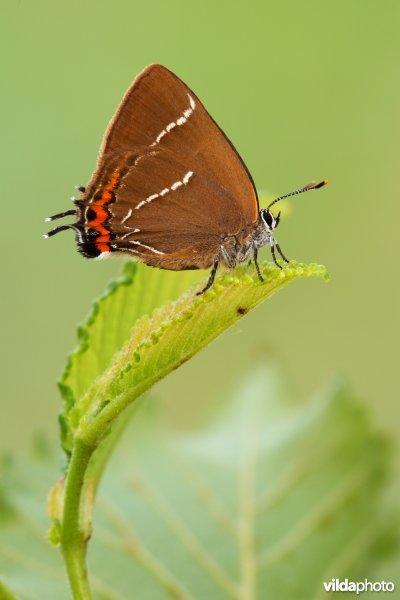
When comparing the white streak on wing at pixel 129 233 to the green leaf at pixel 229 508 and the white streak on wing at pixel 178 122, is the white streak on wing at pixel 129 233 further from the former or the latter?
the green leaf at pixel 229 508

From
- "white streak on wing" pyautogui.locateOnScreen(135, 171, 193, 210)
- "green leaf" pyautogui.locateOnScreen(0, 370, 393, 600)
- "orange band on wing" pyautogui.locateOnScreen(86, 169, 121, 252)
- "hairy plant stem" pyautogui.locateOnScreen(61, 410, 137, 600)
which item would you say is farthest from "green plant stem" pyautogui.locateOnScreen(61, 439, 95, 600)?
"white streak on wing" pyautogui.locateOnScreen(135, 171, 193, 210)

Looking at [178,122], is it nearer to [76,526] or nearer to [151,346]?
[151,346]

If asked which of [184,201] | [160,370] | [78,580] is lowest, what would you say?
[78,580]

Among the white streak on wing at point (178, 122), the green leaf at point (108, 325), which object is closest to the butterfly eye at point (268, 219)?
the white streak on wing at point (178, 122)

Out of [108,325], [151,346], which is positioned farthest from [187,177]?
[151,346]

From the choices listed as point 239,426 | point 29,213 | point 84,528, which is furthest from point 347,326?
point 84,528

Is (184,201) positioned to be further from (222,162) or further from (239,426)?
(239,426)

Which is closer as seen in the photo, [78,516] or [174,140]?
[78,516]
